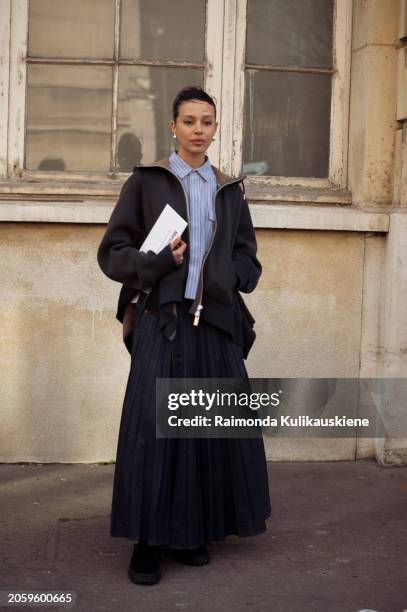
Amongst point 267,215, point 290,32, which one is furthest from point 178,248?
point 290,32

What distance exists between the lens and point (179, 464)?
450 centimetres

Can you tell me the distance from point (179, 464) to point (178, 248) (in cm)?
87

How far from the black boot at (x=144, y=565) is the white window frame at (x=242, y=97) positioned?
2.71 metres

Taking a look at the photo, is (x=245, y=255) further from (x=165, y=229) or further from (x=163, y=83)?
(x=163, y=83)

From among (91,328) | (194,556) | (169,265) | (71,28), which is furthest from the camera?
(71,28)

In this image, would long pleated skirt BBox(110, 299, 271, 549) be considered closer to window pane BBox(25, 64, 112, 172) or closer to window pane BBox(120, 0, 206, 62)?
window pane BBox(25, 64, 112, 172)

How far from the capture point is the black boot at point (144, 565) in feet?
14.6

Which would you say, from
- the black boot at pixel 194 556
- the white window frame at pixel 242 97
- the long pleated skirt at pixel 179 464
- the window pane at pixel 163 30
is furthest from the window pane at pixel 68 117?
the black boot at pixel 194 556

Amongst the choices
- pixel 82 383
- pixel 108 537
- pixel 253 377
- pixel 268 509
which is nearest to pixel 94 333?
pixel 82 383

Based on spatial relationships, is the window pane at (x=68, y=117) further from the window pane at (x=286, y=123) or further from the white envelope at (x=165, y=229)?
the white envelope at (x=165, y=229)

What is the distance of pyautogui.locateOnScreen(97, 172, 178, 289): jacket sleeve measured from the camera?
4355 mm

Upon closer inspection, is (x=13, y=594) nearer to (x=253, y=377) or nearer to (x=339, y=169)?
(x=253, y=377)

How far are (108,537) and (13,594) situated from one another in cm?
86

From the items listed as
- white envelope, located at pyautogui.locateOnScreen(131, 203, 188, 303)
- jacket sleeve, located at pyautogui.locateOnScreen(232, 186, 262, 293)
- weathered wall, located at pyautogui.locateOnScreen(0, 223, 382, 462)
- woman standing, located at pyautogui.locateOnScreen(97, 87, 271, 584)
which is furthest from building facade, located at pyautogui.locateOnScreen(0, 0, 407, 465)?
white envelope, located at pyautogui.locateOnScreen(131, 203, 188, 303)
